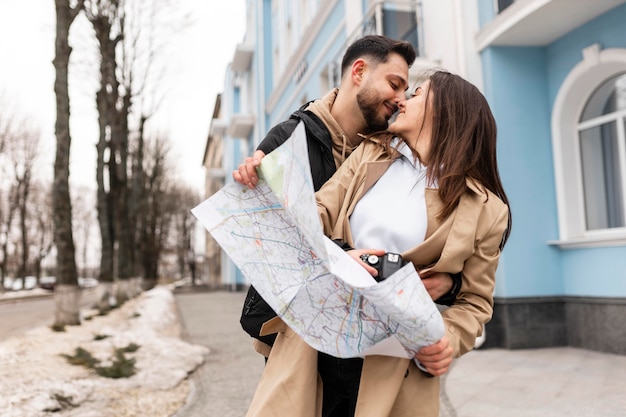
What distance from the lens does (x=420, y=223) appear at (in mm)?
1765

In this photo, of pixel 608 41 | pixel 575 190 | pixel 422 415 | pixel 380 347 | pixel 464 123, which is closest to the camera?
pixel 380 347

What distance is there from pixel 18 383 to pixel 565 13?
800 cm

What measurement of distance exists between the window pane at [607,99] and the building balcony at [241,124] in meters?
22.0

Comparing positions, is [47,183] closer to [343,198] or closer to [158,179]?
[158,179]

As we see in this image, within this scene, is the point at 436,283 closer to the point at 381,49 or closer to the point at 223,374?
the point at 381,49

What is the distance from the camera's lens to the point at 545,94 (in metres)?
8.72

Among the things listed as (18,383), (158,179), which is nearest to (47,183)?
(158,179)

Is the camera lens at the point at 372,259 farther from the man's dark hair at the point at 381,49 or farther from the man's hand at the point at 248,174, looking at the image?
the man's dark hair at the point at 381,49

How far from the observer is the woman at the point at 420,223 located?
1.66 metres

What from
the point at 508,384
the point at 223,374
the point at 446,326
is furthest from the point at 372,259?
the point at 223,374

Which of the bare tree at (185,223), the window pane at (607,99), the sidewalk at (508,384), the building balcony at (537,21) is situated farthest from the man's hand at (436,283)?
the bare tree at (185,223)

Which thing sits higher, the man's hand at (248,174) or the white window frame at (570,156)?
the white window frame at (570,156)

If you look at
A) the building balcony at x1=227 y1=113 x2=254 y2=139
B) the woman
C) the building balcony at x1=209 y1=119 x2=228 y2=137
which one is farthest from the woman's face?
the building balcony at x1=209 y1=119 x2=228 y2=137

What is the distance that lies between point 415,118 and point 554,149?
24.1 ft
